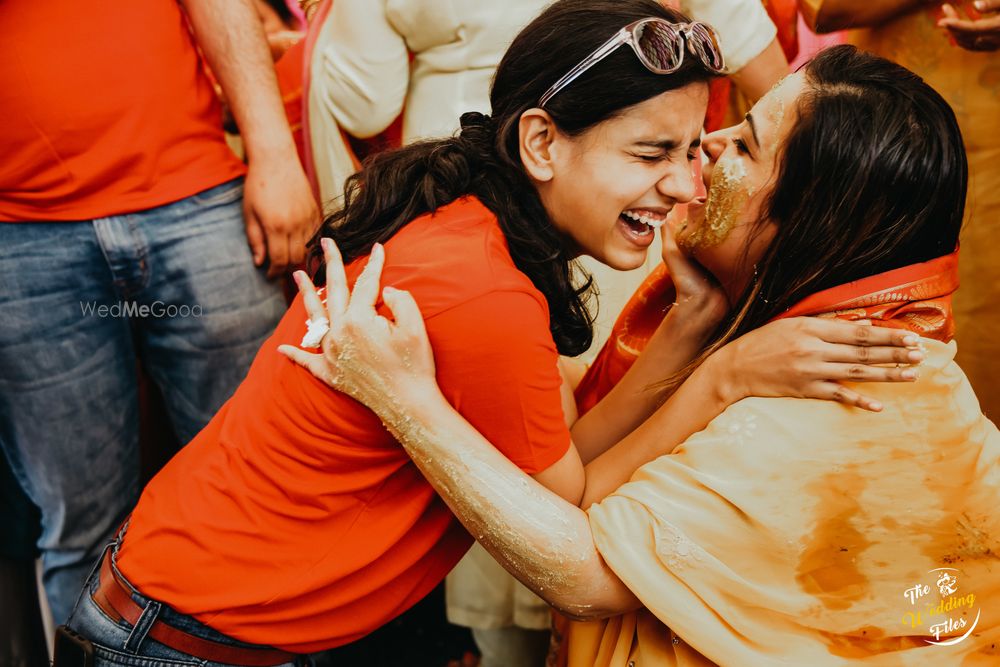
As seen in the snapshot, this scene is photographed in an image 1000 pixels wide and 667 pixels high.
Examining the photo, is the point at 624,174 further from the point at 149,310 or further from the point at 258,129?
the point at 149,310

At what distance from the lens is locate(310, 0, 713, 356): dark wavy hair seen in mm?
1431

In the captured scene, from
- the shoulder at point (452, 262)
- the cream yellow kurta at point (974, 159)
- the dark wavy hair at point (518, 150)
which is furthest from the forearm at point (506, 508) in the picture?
the cream yellow kurta at point (974, 159)

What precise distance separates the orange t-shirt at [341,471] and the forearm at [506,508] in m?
0.05

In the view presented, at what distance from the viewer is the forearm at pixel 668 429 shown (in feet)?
4.72

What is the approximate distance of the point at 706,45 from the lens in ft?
4.90

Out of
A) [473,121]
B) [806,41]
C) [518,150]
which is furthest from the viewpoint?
[806,41]

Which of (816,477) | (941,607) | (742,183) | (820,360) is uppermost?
(742,183)

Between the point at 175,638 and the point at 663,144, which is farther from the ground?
the point at 663,144

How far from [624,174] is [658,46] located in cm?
21

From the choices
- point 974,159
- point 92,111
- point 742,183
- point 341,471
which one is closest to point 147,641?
point 341,471

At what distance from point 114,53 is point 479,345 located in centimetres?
118

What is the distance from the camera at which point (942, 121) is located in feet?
4.42

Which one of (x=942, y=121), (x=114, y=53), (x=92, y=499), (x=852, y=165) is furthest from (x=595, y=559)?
(x=114, y=53)

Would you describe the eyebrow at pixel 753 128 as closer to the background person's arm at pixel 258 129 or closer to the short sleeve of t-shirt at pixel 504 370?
the short sleeve of t-shirt at pixel 504 370
